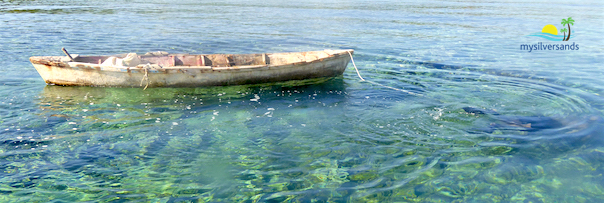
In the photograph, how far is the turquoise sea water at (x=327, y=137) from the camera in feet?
19.9

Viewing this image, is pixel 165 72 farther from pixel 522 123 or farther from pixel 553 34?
pixel 553 34

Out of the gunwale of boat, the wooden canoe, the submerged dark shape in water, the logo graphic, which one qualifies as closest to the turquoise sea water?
the submerged dark shape in water

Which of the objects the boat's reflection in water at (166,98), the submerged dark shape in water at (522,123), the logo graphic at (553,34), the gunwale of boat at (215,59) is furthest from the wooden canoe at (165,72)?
the logo graphic at (553,34)

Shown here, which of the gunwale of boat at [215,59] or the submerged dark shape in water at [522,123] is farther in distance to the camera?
the gunwale of boat at [215,59]

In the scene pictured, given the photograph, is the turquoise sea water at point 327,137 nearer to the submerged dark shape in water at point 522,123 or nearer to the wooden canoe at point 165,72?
the submerged dark shape in water at point 522,123

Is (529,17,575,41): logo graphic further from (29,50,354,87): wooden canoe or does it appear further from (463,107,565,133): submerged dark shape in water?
(29,50,354,87): wooden canoe

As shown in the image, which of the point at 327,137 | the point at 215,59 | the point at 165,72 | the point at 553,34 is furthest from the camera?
the point at 553,34

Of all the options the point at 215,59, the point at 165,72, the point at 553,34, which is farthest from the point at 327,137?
the point at 553,34

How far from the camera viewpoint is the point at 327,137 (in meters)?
7.96

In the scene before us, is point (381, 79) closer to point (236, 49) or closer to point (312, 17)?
point (236, 49)

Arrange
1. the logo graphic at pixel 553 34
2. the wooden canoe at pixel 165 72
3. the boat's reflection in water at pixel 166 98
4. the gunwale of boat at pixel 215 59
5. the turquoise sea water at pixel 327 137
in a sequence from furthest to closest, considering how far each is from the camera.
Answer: the logo graphic at pixel 553 34 → the gunwale of boat at pixel 215 59 → the wooden canoe at pixel 165 72 → the boat's reflection in water at pixel 166 98 → the turquoise sea water at pixel 327 137

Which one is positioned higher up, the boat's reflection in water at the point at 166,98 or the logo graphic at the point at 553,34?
the logo graphic at the point at 553,34

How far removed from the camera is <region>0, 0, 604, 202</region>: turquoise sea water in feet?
19.9

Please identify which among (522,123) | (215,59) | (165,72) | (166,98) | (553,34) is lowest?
(522,123)
